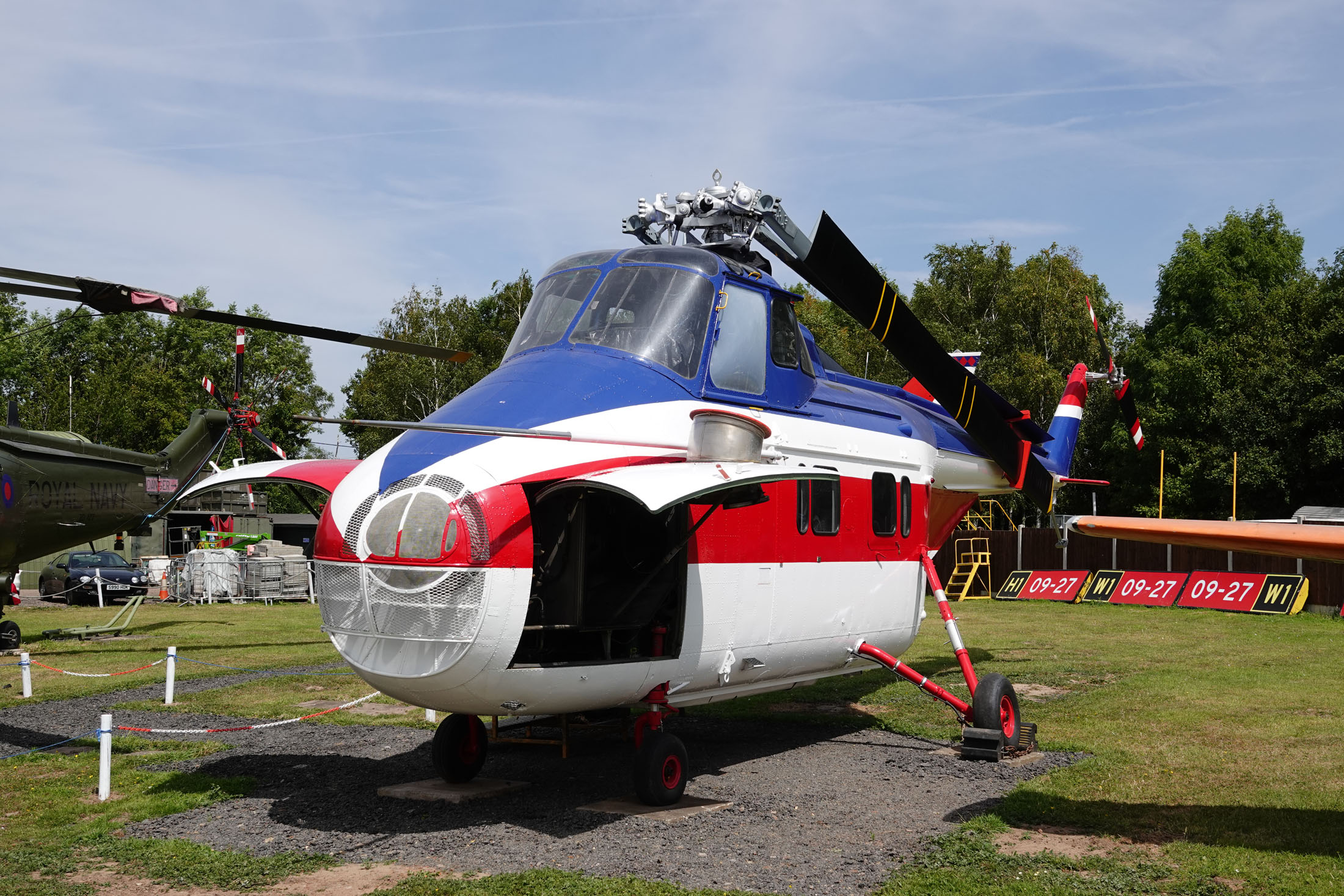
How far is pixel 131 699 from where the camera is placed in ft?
47.0

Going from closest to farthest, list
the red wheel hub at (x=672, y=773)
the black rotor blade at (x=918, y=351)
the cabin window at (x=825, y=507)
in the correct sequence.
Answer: the red wheel hub at (x=672, y=773), the black rotor blade at (x=918, y=351), the cabin window at (x=825, y=507)

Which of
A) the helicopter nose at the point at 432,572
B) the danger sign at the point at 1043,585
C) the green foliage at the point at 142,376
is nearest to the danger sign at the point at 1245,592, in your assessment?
the danger sign at the point at 1043,585

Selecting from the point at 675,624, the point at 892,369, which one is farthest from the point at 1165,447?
the point at 675,624

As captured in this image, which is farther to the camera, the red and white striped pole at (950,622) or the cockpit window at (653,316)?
the red and white striped pole at (950,622)

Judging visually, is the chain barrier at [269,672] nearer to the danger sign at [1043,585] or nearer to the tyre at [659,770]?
the tyre at [659,770]

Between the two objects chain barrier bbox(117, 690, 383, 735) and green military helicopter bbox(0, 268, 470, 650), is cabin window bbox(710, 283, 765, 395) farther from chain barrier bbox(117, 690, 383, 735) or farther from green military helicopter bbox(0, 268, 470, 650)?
green military helicopter bbox(0, 268, 470, 650)

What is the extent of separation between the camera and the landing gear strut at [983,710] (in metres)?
10.1

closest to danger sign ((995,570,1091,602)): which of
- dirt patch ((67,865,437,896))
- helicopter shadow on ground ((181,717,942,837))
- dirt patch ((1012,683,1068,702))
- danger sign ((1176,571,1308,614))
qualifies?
danger sign ((1176,571,1308,614))

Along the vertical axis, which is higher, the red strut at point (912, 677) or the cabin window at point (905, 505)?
the cabin window at point (905, 505)

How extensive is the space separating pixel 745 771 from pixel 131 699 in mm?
8906

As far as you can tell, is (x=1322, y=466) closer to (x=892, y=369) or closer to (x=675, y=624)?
(x=892, y=369)

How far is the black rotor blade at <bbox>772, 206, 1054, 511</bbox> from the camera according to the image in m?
9.12

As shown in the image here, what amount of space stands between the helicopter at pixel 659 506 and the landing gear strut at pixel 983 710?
30 millimetres

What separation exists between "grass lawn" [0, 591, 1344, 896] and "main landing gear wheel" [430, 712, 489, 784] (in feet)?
5.67
